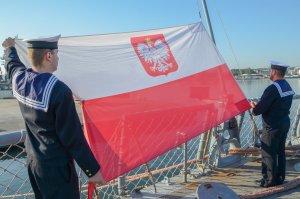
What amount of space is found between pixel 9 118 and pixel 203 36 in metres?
24.5

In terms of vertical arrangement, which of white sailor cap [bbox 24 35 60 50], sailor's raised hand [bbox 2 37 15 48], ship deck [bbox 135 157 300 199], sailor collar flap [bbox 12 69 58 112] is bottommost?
ship deck [bbox 135 157 300 199]

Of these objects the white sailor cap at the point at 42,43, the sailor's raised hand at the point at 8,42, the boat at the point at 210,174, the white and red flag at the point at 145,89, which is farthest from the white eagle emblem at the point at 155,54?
the white sailor cap at the point at 42,43

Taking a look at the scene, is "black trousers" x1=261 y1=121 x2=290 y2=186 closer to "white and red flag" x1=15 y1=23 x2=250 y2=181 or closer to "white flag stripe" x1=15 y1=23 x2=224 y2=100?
"white and red flag" x1=15 y1=23 x2=250 y2=181

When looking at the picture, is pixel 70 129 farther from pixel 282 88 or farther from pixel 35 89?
pixel 282 88

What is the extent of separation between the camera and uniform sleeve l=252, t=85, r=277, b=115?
4.19 m

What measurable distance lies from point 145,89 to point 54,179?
1650 millimetres

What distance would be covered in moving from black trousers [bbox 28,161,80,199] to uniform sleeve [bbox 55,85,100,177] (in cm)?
16

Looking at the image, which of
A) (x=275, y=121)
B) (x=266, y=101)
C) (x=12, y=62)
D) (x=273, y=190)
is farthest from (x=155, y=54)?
(x=273, y=190)

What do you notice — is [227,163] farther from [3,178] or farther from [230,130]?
[3,178]

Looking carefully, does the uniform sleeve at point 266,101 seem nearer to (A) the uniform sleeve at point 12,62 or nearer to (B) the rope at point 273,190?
(B) the rope at point 273,190

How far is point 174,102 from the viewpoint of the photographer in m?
3.80

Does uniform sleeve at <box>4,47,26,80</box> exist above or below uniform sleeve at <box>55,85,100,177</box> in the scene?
above

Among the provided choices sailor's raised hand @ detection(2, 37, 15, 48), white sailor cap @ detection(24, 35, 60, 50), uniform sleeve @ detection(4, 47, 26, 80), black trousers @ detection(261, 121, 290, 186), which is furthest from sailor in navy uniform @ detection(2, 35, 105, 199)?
black trousers @ detection(261, 121, 290, 186)

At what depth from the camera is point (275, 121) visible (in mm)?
4281
